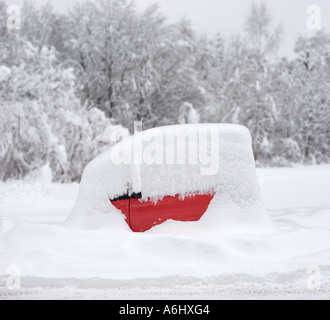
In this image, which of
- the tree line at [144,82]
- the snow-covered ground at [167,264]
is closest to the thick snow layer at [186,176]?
the snow-covered ground at [167,264]

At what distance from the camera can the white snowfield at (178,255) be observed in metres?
3.48

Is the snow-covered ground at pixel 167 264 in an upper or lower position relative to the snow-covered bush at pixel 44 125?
lower

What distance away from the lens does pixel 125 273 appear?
12.4ft

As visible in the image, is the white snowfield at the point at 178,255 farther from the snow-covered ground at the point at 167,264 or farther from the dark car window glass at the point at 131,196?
the dark car window glass at the point at 131,196

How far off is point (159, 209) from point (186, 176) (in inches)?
19.6

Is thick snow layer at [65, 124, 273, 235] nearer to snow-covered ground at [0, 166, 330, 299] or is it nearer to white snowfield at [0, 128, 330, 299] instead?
white snowfield at [0, 128, 330, 299]

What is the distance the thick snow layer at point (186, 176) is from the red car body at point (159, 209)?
7 centimetres

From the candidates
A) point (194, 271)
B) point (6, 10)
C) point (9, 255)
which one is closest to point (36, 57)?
point (6, 10)

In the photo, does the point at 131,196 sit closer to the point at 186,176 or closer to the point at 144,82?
the point at 186,176

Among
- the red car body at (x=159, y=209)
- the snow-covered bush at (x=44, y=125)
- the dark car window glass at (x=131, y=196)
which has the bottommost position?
the red car body at (x=159, y=209)

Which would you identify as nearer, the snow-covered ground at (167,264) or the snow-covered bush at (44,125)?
the snow-covered ground at (167,264)

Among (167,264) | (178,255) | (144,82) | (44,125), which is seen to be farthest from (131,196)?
(144,82)
